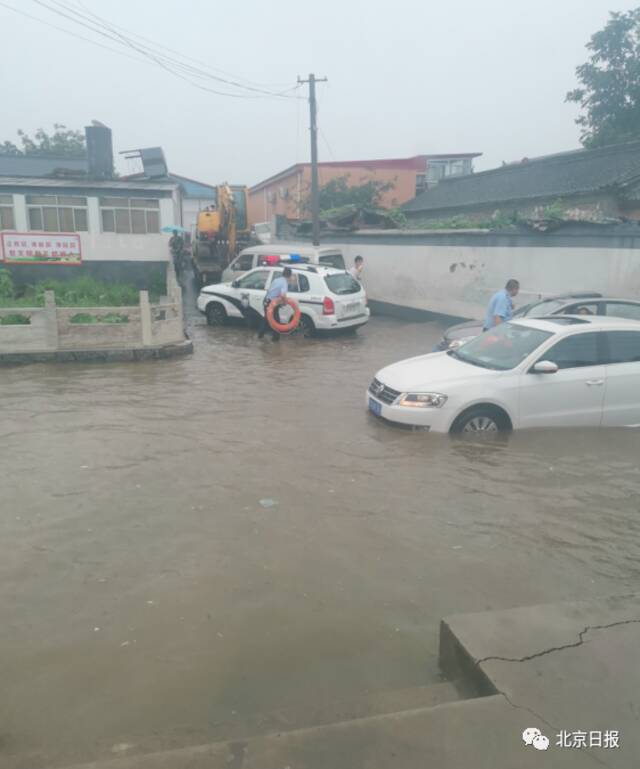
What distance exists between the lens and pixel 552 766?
2.52 m

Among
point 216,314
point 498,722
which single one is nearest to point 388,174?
point 216,314

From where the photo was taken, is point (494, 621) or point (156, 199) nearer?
point (494, 621)

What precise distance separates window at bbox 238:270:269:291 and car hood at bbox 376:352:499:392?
8.09 meters

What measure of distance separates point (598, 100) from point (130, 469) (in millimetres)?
27311

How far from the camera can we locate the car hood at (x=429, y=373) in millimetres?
7363

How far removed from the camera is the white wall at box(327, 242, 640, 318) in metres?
13.1

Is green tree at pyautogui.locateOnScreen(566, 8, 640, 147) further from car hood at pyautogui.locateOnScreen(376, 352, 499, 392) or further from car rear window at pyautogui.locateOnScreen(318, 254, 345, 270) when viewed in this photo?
car hood at pyautogui.locateOnScreen(376, 352, 499, 392)

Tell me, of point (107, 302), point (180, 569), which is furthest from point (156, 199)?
point (180, 569)

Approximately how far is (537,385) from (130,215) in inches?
723

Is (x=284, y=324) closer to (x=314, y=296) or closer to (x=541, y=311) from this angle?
(x=314, y=296)

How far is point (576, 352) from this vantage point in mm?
7516

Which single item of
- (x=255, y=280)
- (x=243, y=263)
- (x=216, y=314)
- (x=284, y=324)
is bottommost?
(x=284, y=324)

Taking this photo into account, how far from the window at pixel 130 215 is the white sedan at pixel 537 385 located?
1713 cm

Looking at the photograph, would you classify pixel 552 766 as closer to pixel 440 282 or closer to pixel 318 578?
pixel 318 578
